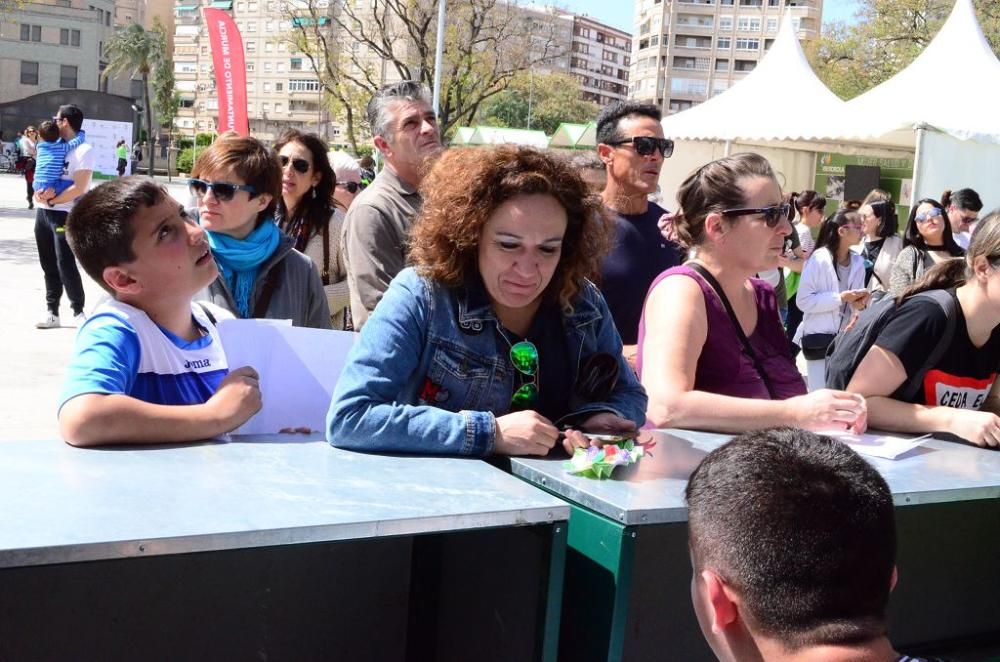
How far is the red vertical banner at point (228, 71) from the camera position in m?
10.8

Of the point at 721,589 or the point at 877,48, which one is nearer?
the point at 721,589

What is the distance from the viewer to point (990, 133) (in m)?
12.0

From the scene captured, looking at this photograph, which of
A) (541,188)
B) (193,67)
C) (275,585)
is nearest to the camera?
(541,188)

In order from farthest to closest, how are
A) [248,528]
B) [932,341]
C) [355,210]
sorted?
1. [355,210]
2. [932,341]
3. [248,528]

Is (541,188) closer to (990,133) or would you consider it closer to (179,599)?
(179,599)

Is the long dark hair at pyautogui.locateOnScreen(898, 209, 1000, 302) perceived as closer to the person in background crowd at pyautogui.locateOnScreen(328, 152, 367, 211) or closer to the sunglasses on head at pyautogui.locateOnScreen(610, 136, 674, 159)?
the sunglasses on head at pyautogui.locateOnScreen(610, 136, 674, 159)

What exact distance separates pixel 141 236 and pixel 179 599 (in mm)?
871

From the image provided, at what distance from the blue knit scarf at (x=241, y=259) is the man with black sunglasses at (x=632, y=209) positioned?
1286 mm

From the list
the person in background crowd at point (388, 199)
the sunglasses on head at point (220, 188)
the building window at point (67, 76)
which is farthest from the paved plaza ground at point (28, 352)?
the building window at point (67, 76)

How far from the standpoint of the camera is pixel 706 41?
121m

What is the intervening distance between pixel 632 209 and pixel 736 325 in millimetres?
1306

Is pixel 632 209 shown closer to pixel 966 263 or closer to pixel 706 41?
pixel 966 263

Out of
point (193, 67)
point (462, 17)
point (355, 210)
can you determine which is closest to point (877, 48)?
point (462, 17)

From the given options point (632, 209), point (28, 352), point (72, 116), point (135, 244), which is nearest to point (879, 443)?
point (632, 209)
